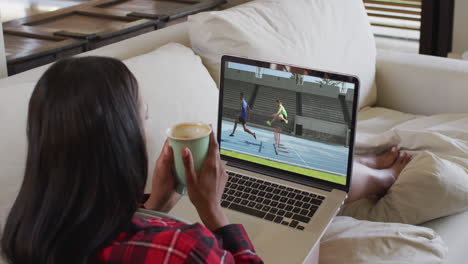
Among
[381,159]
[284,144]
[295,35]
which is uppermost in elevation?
[295,35]

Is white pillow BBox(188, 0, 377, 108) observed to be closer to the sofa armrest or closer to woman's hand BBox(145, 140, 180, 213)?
the sofa armrest

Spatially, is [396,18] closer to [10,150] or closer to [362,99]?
[362,99]

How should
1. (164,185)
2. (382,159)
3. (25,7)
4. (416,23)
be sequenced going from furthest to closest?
(416,23)
(382,159)
(25,7)
(164,185)

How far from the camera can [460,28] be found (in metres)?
3.17

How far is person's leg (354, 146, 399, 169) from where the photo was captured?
184 centimetres

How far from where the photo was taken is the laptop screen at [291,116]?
1.33 metres

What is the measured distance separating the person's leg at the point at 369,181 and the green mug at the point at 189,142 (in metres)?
0.63

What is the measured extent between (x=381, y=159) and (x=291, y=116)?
0.61 meters

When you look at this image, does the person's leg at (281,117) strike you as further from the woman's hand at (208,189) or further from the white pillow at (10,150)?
the white pillow at (10,150)

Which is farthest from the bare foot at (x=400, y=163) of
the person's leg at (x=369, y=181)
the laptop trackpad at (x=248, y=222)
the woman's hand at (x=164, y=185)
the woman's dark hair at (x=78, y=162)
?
the woman's dark hair at (x=78, y=162)

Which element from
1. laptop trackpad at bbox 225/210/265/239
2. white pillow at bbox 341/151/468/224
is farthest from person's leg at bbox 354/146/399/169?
laptop trackpad at bbox 225/210/265/239

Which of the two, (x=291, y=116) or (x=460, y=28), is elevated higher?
(x=291, y=116)

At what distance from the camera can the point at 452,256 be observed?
145 centimetres

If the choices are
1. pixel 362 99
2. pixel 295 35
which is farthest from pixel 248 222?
pixel 362 99
